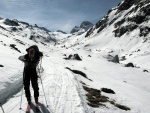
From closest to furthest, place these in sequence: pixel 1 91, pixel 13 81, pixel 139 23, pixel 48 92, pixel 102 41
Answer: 1. pixel 1 91
2. pixel 48 92
3. pixel 13 81
4. pixel 139 23
5. pixel 102 41

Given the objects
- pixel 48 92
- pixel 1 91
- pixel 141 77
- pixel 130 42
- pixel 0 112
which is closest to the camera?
pixel 0 112

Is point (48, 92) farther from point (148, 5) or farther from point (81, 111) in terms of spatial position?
point (148, 5)

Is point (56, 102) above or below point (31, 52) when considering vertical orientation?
below

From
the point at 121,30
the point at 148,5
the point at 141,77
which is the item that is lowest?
the point at 141,77

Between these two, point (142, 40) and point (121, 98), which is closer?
point (121, 98)

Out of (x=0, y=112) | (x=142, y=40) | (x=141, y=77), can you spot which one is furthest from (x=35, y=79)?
(x=142, y=40)

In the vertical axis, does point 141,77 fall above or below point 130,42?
below

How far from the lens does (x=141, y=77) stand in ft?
136

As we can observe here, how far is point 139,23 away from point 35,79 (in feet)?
424

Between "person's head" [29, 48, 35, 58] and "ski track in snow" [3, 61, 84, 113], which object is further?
"ski track in snow" [3, 61, 84, 113]

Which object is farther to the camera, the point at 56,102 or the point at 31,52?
the point at 56,102

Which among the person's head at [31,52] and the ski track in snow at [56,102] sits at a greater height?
the person's head at [31,52]

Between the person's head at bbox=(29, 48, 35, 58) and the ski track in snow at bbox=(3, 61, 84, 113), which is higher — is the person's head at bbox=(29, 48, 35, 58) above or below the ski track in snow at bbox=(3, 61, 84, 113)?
above

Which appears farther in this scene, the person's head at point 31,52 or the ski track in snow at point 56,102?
the ski track in snow at point 56,102
